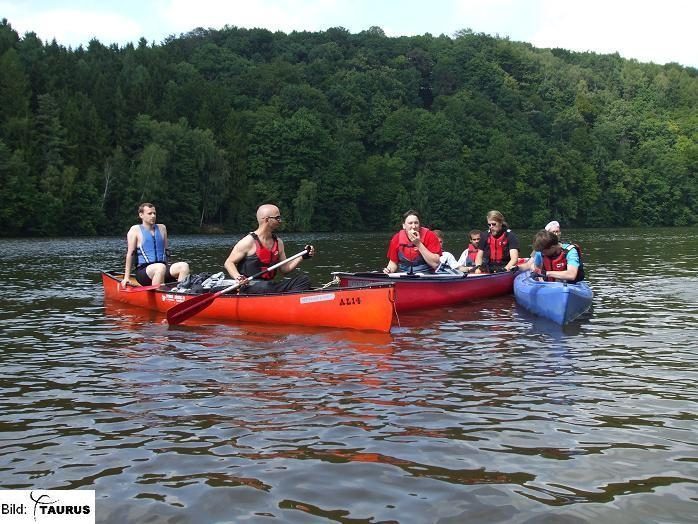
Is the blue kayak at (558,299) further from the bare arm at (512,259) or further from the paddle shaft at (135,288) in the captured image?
the paddle shaft at (135,288)

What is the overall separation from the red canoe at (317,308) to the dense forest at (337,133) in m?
45.4

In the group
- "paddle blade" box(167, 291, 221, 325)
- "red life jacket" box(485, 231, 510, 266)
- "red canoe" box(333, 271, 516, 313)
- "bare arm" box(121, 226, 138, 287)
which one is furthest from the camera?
"red life jacket" box(485, 231, 510, 266)

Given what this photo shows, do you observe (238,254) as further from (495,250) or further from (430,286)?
(495,250)

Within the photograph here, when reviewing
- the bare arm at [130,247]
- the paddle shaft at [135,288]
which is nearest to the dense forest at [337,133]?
the paddle shaft at [135,288]

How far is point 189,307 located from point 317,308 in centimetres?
214

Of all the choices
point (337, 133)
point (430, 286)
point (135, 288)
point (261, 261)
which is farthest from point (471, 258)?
point (337, 133)

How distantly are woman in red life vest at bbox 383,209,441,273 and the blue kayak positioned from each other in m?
1.79

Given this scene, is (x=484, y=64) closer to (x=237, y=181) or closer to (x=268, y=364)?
(x=237, y=181)

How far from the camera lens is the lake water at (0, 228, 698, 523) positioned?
4.37m

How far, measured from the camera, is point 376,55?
11756 cm

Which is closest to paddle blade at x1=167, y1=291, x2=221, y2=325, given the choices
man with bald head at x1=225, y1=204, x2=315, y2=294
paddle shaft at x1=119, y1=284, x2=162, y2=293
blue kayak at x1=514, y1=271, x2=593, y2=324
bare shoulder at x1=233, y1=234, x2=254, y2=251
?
man with bald head at x1=225, y1=204, x2=315, y2=294

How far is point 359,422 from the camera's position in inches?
230

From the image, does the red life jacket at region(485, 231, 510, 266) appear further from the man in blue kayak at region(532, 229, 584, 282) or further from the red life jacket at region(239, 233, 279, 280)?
the red life jacket at region(239, 233, 279, 280)

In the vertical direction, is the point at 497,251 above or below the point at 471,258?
above
